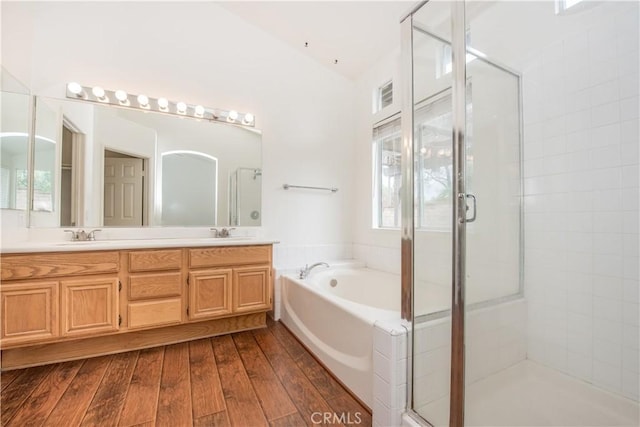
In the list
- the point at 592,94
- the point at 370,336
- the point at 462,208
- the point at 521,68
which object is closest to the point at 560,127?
the point at 592,94

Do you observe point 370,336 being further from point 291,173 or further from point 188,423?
point 291,173

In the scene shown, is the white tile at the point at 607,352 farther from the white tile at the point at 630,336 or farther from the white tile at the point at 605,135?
the white tile at the point at 605,135

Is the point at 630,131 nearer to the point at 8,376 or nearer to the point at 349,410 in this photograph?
the point at 349,410

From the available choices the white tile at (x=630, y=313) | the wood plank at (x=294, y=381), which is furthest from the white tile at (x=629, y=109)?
the wood plank at (x=294, y=381)

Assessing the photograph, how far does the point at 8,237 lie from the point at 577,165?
3498mm

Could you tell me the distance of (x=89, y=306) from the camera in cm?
172

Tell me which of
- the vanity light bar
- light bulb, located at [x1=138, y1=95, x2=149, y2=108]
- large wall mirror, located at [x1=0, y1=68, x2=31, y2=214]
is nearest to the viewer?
large wall mirror, located at [x1=0, y1=68, x2=31, y2=214]

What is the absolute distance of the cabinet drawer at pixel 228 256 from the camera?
203 cm

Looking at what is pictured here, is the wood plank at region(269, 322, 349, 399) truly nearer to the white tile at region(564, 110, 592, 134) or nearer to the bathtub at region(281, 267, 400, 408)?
the bathtub at region(281, 267, 400, 408)

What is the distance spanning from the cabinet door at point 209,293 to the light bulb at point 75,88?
1672 mm

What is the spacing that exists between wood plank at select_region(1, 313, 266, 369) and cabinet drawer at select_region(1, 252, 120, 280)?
1.60ft

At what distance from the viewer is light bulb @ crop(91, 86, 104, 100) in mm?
2131

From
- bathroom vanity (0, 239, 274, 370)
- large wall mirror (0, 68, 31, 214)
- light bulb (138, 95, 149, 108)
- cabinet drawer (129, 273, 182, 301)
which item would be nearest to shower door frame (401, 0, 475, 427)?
bathroom vanity (0, 239, 274, 370)

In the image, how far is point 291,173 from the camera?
2828mm
